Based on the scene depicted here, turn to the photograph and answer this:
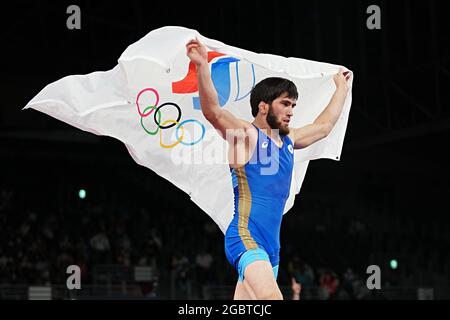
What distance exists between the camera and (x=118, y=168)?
1043 inches

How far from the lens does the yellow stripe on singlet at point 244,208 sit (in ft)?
19.7

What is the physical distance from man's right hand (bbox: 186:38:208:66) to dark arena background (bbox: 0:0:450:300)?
11.0 metres

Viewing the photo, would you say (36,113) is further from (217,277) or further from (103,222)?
(217,277)

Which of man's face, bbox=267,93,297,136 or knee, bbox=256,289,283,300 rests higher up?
man's face, bbox=267,93,297,136

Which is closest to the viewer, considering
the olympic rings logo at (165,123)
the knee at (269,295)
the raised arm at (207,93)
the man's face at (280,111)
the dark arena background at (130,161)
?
the knee at (269,295)

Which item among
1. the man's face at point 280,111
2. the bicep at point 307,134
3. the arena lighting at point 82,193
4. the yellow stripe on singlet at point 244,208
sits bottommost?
the yellow stripe on singlet at point 244,208

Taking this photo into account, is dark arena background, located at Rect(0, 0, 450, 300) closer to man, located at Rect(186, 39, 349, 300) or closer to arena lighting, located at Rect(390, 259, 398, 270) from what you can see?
arena lighting, located at Rect(390, 259, 398, 270)

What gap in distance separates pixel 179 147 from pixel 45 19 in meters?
12.6

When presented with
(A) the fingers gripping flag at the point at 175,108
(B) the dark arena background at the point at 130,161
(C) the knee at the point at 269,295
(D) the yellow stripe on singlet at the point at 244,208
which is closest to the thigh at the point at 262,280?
(C) the knee at the point at 269,295

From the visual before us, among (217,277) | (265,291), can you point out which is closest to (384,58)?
(217,277)

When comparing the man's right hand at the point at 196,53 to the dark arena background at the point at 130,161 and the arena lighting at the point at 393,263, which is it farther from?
the arena lighting at the point at 393,263

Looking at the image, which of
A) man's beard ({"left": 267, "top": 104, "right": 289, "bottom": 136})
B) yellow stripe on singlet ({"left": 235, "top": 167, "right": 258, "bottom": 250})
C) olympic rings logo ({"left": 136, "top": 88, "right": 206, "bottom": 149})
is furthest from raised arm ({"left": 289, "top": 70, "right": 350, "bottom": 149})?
olympic rings logo ({"left": 136, "top": 88, "right": 206, "bottom": 149})

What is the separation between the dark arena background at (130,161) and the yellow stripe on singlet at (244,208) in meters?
10.5

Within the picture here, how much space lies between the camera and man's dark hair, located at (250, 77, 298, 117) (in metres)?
6.21
